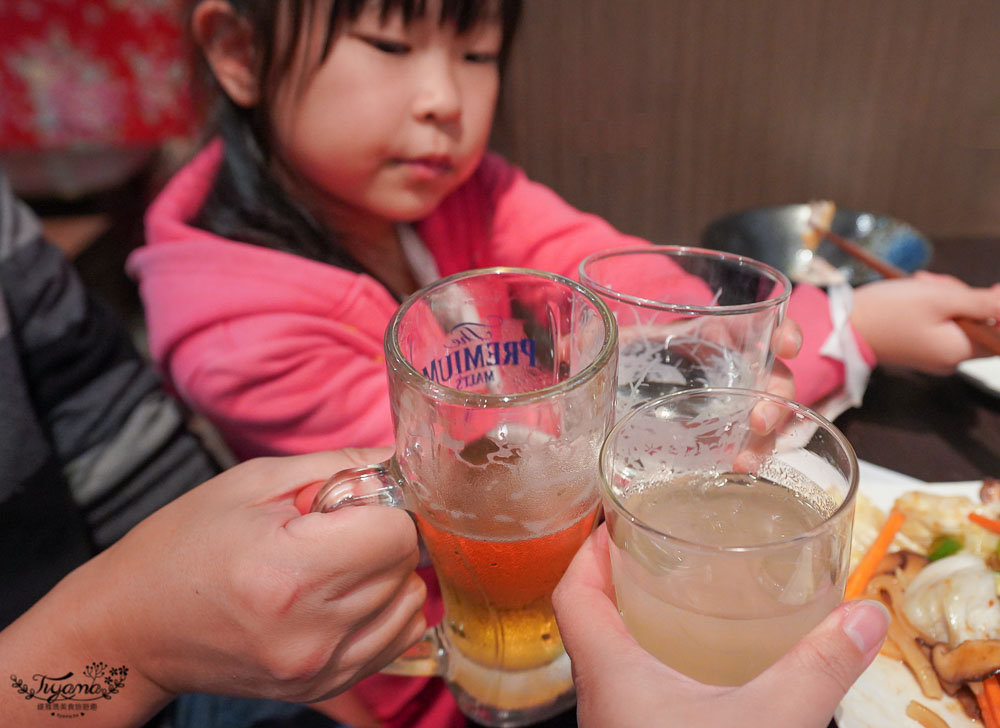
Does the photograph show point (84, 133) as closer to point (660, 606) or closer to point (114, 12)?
point (114, 12)

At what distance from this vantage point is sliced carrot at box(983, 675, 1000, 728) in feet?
1.70

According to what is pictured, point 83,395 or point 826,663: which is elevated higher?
point 826,663

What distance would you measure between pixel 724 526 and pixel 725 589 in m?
0.07

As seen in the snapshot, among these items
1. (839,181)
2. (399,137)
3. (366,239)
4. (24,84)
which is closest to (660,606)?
(399,137)

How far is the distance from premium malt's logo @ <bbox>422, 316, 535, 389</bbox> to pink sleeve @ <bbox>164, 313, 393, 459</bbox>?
335 millimetres

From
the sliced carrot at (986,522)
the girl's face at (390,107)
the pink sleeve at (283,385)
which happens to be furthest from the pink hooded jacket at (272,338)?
the sliced carrot at (986,522)

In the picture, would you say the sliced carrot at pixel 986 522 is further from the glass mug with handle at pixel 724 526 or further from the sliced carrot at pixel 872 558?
the glass mug with handle at pixel 724 526

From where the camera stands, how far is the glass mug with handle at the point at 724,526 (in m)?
0.42

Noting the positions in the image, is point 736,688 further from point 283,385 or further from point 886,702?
point 283,385

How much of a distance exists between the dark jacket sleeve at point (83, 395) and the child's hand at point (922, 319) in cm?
94

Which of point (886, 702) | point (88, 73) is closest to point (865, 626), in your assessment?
point (886, 702)

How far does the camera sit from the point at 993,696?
53 centimetres

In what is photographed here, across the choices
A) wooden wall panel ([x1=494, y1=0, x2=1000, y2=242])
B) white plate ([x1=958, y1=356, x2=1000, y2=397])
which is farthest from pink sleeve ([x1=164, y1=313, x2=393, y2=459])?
wooden wall panel ([x1=494, y1=0, x2=1000, y2=242])

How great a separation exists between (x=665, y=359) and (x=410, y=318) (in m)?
0.24
